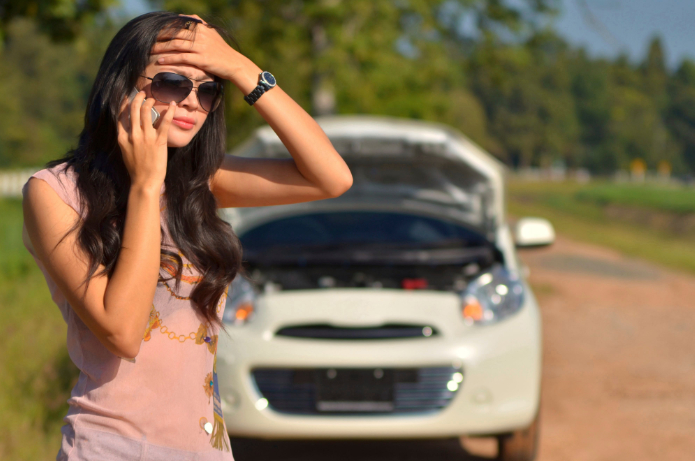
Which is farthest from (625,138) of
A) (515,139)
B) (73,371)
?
(73,371)

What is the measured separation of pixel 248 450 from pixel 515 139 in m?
126

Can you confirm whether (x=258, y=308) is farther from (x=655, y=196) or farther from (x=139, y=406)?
(x=655, y=196)

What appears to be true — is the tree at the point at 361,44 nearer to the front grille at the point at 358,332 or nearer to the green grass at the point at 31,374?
the green grass at the point at 31,374

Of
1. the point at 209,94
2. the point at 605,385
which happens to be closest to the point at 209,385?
the point at 209,94

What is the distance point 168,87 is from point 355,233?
378cm

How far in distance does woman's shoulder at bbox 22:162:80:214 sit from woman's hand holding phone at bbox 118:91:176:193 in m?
0.12

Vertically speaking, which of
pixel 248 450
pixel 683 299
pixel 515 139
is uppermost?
pixel 248 450

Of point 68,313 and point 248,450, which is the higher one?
point 68,313

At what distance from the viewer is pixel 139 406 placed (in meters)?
1.63

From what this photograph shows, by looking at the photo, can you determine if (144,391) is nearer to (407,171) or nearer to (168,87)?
(168,87)

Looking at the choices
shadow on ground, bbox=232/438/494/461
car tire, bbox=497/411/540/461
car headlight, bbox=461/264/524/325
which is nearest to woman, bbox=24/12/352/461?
car headlight, bbox=461/264/524/325

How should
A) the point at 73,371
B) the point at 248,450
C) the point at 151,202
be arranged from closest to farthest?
the point at 151,202
the point at 248,450
the point at 73,371

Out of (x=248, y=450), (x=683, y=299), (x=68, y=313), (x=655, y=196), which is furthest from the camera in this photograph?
(x=655, y=196)

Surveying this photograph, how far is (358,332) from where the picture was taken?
4.09 m
